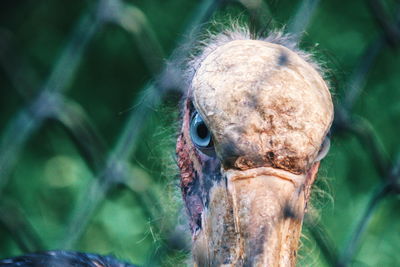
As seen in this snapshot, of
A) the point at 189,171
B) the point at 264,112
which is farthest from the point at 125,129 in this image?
the point at 264,112

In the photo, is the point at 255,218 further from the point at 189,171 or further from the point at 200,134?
the point at 189,171

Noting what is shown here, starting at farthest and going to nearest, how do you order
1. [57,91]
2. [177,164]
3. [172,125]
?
1. [172,125]
2. [177,164]
3. [57,91]

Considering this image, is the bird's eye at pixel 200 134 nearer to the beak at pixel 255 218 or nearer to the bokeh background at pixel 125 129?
the beak at pixel 255 218

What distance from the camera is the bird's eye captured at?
3.93 feet

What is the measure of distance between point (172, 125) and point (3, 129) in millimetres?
937

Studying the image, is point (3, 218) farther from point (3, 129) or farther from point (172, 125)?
point (3, 129)

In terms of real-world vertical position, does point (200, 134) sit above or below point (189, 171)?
above

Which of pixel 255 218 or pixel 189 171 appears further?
pixel 189 171

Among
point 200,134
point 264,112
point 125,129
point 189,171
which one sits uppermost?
point 264,112

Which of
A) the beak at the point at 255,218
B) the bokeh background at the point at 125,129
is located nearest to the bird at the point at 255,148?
the beak at the point at 255,218

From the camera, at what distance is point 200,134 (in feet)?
4.03

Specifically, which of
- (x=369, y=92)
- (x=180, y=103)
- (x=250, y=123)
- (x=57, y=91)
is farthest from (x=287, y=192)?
(x=369, y=92)

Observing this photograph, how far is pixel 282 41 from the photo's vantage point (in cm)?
151

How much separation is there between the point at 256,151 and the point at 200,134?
16cm
